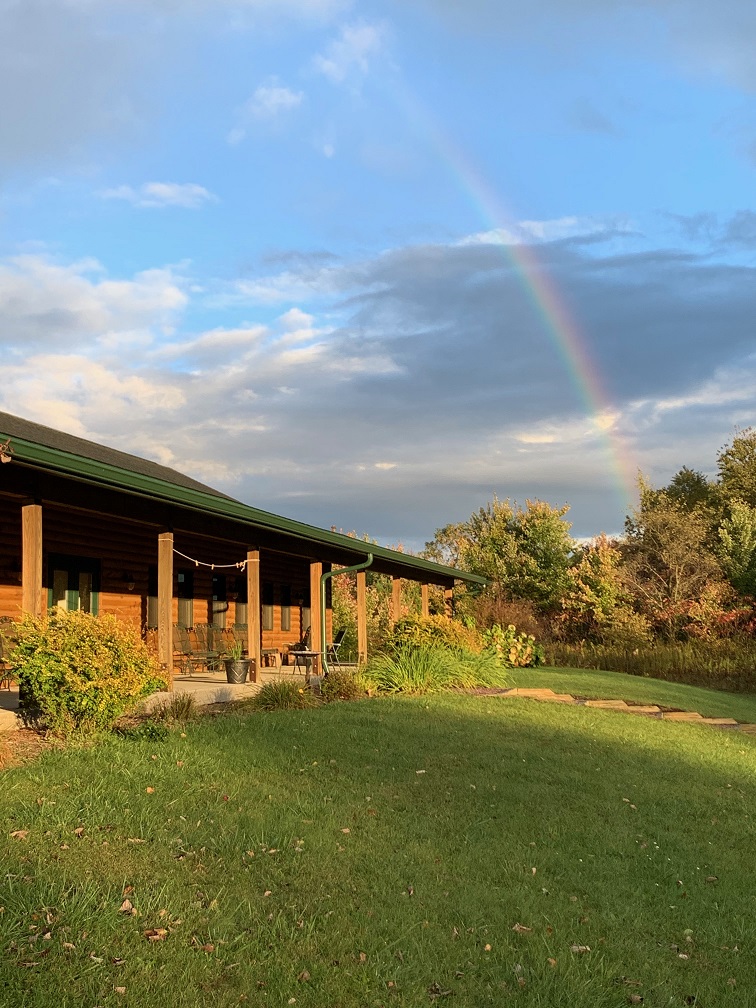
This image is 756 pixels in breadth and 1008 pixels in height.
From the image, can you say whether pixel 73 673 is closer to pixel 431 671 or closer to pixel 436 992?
pixel 436 992

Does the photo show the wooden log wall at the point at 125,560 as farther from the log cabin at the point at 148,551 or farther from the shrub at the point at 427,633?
the shrub at the point at 427,633

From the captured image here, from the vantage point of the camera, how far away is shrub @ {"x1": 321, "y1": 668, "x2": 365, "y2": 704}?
12.0m

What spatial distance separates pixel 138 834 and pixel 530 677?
14474 mm

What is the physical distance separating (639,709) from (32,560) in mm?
10246

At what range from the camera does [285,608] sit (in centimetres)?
2188

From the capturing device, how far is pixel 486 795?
6.89m

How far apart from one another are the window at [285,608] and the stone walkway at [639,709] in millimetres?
8228

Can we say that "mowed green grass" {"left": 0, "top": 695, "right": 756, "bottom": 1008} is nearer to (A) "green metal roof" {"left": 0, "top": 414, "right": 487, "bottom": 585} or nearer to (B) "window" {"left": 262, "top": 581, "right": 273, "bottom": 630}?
(A) "green metal roof" {"left": 0, "top": 414, "right": 487, "bottom": 585}

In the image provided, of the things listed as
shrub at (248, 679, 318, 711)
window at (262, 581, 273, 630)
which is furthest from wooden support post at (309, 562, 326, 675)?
window at (262, 581, 273, 630)

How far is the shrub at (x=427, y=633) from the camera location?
16.0 metres

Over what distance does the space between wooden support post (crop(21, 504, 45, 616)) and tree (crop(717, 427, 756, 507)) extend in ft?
120

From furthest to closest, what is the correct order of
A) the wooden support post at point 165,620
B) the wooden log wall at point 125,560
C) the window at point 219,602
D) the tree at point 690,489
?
the tree at point 690,489, the window at point 219,602, the wooden log wall at point 125,560, the wooden support post at point 165,620

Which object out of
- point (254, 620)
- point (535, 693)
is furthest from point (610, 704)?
point (254, 620)

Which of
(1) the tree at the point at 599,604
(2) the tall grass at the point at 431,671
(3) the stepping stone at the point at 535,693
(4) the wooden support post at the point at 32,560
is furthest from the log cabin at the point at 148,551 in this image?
(1) the tree at the point at 599,604
